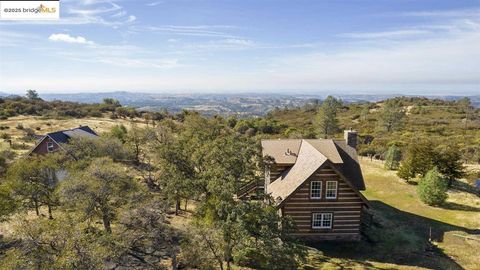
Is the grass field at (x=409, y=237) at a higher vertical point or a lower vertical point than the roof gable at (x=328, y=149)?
lower

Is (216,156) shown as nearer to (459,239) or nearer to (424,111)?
(459,239)

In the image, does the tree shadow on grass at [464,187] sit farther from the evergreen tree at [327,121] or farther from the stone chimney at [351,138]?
the evergreen tree at [327,121]

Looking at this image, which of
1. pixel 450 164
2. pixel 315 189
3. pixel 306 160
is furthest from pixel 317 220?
pixel 450 164

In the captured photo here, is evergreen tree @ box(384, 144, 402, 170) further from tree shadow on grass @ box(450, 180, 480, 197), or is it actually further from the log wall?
the log wall

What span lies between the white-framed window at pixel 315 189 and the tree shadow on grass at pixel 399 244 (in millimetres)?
3774

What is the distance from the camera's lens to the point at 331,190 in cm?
2594

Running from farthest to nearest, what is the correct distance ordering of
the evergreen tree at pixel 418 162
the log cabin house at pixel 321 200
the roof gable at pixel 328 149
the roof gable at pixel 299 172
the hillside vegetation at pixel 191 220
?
the evergreen tree at pixel 418 162 < the roof gable at pixel 328 149 < the roof gable at pixel 299 172 < the log cabin house at pixel 321 200 < the hillside vegetation at pixel 191 220

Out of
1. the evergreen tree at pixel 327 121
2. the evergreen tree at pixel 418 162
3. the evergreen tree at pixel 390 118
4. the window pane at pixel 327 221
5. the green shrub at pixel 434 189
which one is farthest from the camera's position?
→ the evergreen tree at pixel 390 118

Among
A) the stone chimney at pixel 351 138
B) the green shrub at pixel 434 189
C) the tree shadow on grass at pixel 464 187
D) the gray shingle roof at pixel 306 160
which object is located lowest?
the tree shadow on grass at pixel 464 187

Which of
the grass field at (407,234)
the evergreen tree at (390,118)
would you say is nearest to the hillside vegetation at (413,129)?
the evergreen tree at (390,118)

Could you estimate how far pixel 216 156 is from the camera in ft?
85.1

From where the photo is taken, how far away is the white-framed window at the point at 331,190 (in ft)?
84.6

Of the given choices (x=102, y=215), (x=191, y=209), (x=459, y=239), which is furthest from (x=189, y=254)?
(x=459, y=239)

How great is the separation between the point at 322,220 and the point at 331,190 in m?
2.63
